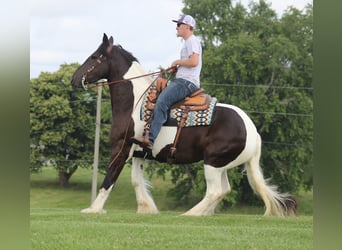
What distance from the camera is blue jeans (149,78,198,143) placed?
773 cm

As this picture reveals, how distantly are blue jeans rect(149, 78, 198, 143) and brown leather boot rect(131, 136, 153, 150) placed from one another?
7 centimetres

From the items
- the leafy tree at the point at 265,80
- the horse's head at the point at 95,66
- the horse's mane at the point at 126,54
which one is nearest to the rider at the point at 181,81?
the horse's mane at the point at 126,54

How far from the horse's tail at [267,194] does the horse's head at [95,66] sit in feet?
8.26

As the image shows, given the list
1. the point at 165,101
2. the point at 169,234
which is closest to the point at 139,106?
the point at 165,101

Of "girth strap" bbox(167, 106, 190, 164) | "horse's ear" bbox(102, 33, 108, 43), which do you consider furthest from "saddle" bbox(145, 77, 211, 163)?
"horse's ear" bbox(102, 33, 108, 43)

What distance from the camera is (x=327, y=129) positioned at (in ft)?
5.65

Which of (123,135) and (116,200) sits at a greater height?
(123,135)

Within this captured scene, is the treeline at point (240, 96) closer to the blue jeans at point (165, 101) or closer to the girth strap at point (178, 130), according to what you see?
the girth strap at point (178, 130)

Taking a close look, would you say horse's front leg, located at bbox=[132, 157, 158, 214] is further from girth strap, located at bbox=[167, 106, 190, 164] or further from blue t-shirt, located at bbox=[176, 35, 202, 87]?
blue t-shirt, located at bbox=[176, 35, 202, 87]

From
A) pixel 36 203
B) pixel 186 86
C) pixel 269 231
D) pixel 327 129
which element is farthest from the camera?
pixel 36 203

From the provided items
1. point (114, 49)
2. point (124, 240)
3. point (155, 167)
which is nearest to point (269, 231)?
point (124, 240)

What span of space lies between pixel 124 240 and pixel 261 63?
98.7 ft

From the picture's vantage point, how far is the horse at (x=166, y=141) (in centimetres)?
801

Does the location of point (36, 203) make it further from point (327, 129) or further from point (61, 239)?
point (327, 129)
